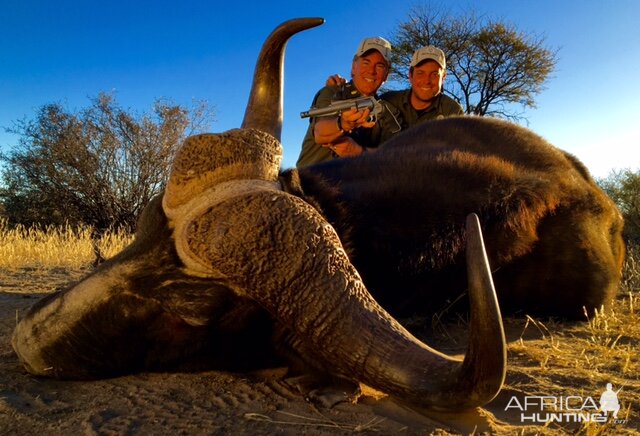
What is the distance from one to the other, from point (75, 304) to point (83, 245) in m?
7.58

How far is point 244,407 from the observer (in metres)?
2.01

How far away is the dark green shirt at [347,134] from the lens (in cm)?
631

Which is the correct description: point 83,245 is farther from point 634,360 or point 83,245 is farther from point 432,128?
point 634,360

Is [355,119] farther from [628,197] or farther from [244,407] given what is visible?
[628,197]

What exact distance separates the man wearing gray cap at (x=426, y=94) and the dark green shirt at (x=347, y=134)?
327 millimetres

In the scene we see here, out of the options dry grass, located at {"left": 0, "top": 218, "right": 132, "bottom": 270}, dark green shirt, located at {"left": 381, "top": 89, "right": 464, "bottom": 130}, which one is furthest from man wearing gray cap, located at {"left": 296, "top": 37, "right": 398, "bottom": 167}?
dry grass, located at {"left": 0, "top": 218, "right": 132, "bottom": 270}

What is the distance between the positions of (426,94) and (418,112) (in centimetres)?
24

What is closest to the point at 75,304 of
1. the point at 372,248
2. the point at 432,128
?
the point at 372,248

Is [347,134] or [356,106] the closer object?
[356,106]

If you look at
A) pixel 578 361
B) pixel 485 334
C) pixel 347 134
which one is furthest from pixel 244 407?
pixel 347 134

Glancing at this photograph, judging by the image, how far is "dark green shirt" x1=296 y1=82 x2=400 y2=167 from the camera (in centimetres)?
631

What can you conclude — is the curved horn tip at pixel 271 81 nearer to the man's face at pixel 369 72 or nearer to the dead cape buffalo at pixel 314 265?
the dead cape buffalo at pixel 314 265

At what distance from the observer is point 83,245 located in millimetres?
9008

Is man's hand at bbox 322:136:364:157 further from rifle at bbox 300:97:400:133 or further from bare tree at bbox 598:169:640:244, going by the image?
bare tree at bbox 598:169:640:244
